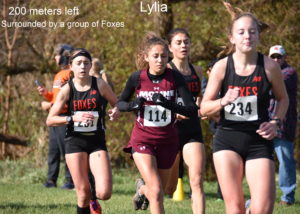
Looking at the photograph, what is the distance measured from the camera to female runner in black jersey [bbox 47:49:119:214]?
7113 mm

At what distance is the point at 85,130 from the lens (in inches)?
285

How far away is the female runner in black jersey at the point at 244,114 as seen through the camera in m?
5.39

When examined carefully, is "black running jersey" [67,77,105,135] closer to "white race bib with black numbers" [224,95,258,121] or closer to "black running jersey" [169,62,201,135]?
"black running jersey" [169,62,201,135]

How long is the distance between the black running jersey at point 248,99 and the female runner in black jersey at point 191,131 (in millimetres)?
1717

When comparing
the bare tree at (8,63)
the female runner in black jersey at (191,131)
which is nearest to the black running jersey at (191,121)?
the female runner in black jersey at (191,131)

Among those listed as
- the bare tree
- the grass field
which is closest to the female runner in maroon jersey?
the grass field

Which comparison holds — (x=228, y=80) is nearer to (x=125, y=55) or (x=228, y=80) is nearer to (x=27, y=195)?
(x=27, y=195)

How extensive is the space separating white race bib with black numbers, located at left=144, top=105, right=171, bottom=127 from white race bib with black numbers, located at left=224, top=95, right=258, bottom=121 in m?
1.20

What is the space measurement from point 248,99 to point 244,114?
13 cm

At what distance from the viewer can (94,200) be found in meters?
7.54

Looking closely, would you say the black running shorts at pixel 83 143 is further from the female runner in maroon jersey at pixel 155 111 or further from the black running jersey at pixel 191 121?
the black running jersey at pixel 191 121

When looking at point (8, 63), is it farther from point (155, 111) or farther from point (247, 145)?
point (247, 145)

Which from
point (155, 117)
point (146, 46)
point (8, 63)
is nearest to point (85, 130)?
point (155, 117)

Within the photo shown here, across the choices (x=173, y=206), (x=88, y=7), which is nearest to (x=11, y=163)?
(x=88, y=7)
